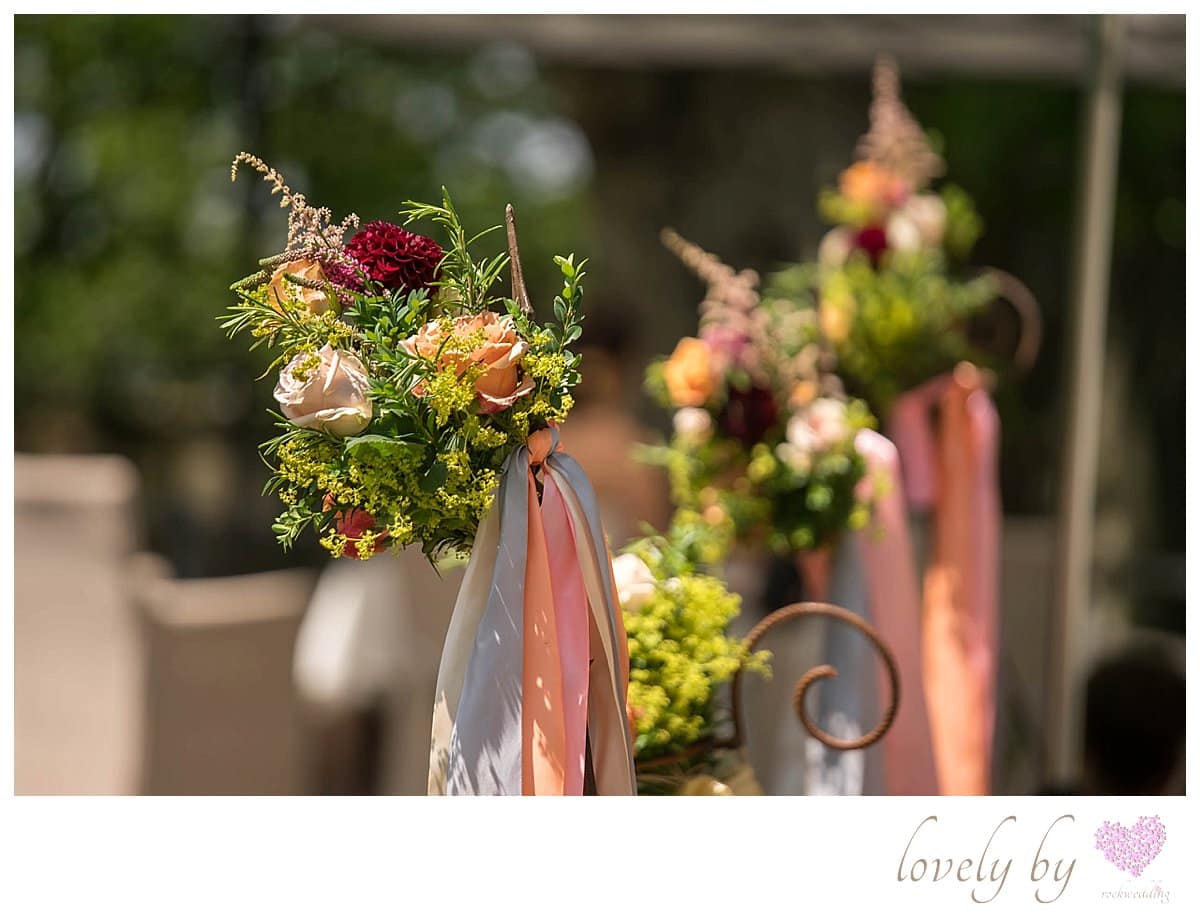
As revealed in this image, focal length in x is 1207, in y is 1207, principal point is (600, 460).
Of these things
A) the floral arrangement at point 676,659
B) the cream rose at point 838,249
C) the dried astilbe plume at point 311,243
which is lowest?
the floral arrangement at point 676,659

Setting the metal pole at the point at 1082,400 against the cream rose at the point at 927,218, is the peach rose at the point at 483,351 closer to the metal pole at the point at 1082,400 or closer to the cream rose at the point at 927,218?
the cream rose at the point at 927,218

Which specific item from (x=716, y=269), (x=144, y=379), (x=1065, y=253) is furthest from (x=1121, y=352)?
(x=144, y=379)

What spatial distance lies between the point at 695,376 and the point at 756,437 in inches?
4.4

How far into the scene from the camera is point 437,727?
3.42 feet

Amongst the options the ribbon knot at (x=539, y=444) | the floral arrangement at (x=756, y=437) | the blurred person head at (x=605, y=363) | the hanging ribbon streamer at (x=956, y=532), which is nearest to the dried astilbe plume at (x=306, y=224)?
the ribbon knot at (x=539, y=444)

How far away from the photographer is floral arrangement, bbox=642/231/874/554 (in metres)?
1.55

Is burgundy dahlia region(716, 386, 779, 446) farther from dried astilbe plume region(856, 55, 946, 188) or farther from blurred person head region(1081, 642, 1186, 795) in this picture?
blurred person head region(1081, 642, 1186, 795)

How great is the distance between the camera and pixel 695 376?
61.6 inches

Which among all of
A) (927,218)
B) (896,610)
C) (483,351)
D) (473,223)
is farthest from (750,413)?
(473,223)

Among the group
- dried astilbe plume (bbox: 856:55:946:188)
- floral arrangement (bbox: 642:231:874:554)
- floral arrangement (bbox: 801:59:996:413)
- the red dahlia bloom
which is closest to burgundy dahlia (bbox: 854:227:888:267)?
floral arrangement (bbox: 801:59:996:413)

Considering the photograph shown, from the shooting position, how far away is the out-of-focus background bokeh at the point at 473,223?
8.80 ft
